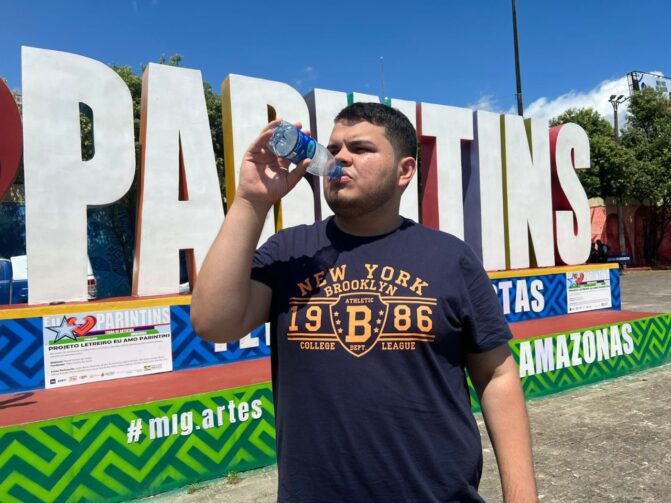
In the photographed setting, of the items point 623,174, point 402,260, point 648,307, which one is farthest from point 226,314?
point 623,174

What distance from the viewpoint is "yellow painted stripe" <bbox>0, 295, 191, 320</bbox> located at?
3.96 metres

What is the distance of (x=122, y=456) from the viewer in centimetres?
326

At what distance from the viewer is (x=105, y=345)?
14.1 ft

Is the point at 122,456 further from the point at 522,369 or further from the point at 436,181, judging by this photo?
the point at 436,181

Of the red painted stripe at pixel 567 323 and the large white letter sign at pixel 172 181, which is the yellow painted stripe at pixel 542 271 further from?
the large white letter sign at pixel 172 181

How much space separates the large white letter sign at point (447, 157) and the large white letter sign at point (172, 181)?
116 inches

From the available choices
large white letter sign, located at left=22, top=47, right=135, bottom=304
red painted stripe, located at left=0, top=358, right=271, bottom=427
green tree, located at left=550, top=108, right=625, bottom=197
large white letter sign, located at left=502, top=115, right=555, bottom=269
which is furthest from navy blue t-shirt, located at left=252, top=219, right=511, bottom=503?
green tree, located at left=550, top=108, right=625, bottom=197

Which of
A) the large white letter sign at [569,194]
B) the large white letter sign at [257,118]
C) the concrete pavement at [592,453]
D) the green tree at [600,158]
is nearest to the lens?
the concrete pavement at [592,453]

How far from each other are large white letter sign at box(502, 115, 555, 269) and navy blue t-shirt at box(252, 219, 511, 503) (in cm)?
634

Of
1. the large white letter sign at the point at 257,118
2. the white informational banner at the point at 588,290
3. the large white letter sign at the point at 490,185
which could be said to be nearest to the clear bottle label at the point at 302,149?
the large white letter sign at the point at 257,118

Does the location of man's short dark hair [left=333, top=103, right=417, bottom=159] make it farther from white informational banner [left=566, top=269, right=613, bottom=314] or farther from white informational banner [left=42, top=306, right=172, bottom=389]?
white informational banner [left=566, top=269, right=613, bottom=314]

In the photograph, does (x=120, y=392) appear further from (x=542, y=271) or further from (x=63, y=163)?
(x=542, y=271)

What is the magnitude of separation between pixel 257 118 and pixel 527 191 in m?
4.33

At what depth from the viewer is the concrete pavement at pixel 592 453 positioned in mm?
3299
